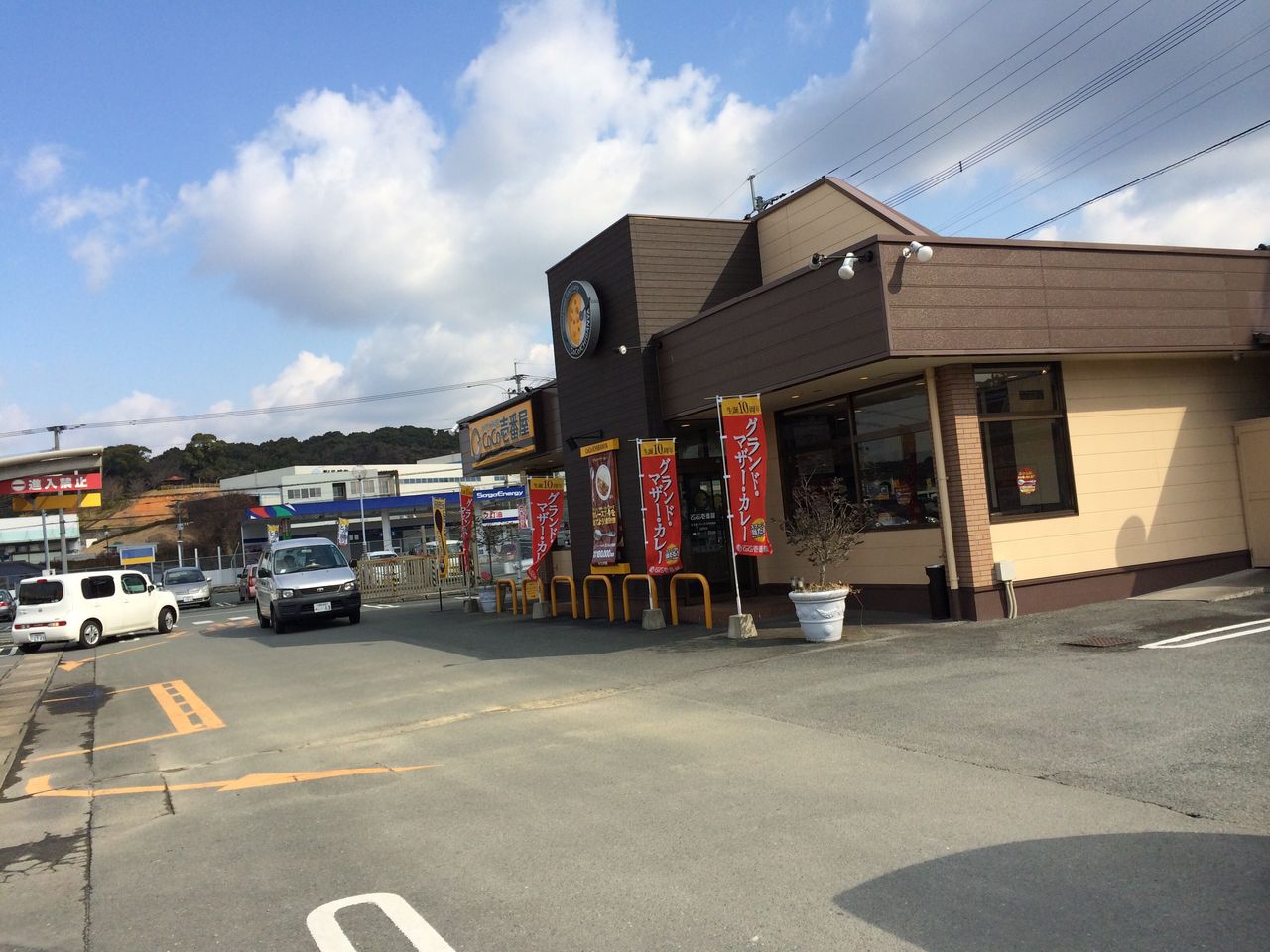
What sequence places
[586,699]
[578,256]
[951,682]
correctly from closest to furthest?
1. [951,682]
2. [586,699]
3. [578,256]

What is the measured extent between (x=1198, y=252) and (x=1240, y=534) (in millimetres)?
4278

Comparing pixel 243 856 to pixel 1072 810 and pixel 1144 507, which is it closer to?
pixel 1072 810

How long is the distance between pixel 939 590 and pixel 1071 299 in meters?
4.17

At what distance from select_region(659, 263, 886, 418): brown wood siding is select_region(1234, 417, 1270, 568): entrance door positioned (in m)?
7.00

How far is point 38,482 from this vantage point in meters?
15.1

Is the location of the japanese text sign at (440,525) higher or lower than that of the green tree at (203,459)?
lower

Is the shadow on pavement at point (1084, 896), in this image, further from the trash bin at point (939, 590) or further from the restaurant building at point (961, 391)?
the trash bin at point (939, 590)

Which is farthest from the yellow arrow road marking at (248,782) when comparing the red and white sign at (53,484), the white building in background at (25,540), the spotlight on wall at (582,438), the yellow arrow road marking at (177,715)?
the white building in background at (25,540)

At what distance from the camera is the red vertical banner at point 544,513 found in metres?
19.2

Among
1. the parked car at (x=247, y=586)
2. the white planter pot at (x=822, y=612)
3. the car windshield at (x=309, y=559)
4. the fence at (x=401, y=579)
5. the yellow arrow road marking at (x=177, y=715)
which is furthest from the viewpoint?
the parked car at (x=247, y=586)

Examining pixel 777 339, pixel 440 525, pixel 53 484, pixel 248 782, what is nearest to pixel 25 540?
pixel 440 525

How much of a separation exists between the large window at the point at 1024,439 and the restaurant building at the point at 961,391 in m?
0.03

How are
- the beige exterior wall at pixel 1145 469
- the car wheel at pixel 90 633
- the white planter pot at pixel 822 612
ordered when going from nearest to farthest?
the white planter pot at pixel 822 612, the beige exterior wall at pixel 1145 469, the car wheel at pixel 90 633

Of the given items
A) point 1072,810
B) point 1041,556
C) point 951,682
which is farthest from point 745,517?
point 1072,810
